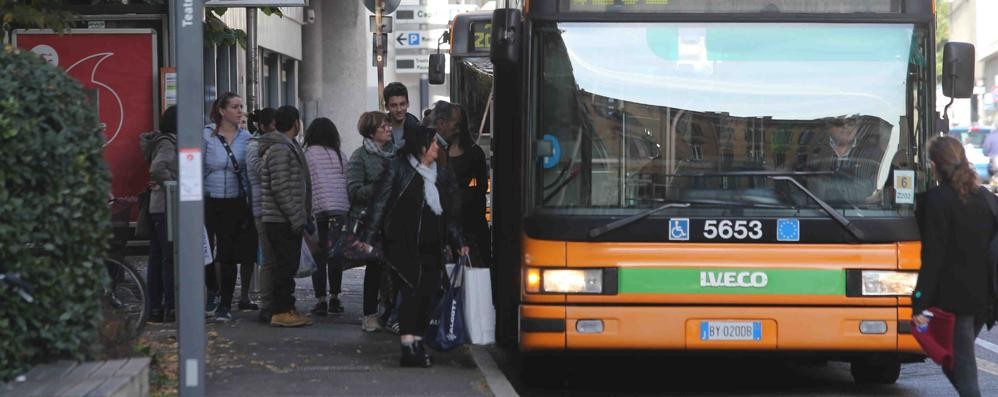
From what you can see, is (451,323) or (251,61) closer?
(451,323)

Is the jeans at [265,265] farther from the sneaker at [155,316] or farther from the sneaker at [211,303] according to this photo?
the sneaker at [155,316]

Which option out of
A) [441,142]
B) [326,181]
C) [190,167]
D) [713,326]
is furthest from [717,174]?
[326,181]

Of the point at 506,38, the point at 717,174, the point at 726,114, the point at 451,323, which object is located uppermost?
the point at 506,38

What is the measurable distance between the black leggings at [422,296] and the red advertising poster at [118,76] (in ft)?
13.0

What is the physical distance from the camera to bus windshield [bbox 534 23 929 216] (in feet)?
29.0

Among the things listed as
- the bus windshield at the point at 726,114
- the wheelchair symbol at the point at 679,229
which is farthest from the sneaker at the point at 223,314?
the wheelchair symbol at the point at 679,229

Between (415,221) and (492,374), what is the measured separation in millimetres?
1090

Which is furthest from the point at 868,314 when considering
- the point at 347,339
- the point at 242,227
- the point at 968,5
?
the point at 968,5

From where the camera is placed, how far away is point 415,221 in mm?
9984

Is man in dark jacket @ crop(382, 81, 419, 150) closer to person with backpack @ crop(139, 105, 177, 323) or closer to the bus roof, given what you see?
person with backpack @ crop(139, 105, 177, 323)

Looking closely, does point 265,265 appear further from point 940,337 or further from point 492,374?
point 940,337

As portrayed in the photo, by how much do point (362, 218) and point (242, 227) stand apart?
176cm

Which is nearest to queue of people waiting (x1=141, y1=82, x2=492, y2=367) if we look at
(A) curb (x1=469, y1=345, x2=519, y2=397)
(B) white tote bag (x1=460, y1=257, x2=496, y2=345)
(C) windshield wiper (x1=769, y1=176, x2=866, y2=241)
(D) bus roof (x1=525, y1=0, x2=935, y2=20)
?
(B) white tote bag (x1=460, y1=257, x2=496, y2=345)

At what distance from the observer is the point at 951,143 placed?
7879mm
